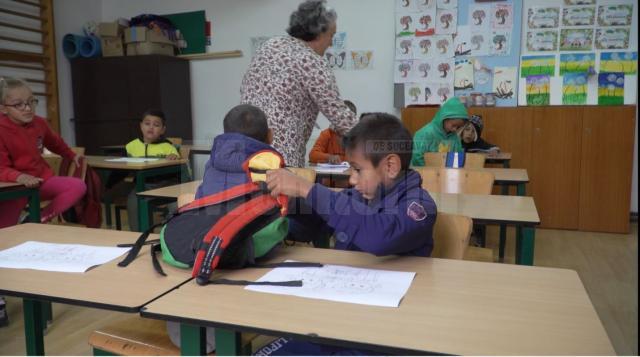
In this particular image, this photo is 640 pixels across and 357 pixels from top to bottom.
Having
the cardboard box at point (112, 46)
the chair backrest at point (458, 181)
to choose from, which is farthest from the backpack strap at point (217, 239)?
the cardboard box at point (112, 46)

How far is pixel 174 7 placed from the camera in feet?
19.7

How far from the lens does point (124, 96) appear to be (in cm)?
573

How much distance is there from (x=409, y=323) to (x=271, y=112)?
155 cm

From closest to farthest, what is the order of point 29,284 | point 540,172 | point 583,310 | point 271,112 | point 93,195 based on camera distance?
point 583,310 < point 29,284 < point 271,112 < point 93,195 < point 540,172

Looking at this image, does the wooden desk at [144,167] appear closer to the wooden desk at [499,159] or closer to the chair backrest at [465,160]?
the chair backrest at [465,160]

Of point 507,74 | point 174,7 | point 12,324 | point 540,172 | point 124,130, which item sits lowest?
point 12,324

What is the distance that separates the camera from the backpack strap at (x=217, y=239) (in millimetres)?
1102

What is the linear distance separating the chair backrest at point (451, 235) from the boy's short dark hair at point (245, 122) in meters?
0.65

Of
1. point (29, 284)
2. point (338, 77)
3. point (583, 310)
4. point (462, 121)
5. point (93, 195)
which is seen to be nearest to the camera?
point (583, 310)

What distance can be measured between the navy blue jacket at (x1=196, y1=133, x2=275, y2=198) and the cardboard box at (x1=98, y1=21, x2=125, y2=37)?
4.83m

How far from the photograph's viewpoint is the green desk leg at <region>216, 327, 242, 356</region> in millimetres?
984

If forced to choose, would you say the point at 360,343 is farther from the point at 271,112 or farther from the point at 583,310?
the point at 271,112

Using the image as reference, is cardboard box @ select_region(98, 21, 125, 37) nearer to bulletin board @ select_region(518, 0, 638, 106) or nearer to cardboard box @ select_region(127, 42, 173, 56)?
cardboard box @ select_region(127, 42, 173, 56)

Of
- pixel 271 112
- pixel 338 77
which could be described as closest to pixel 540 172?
pixel 338 77
